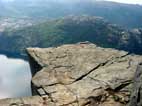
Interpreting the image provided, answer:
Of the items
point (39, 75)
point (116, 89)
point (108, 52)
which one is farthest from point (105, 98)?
point (108, 52)

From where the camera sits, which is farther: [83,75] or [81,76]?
[83,75]

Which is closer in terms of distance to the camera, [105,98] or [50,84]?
[105,98]

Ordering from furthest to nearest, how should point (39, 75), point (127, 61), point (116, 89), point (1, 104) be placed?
point (127, 61)
point (39, 75)
point (116, 89)
point (1, 104)

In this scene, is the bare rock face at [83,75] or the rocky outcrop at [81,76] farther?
the bare rock face at [83,75]

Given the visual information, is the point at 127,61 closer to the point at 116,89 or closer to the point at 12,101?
the point at 116,89

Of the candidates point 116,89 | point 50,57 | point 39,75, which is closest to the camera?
point 116,89
